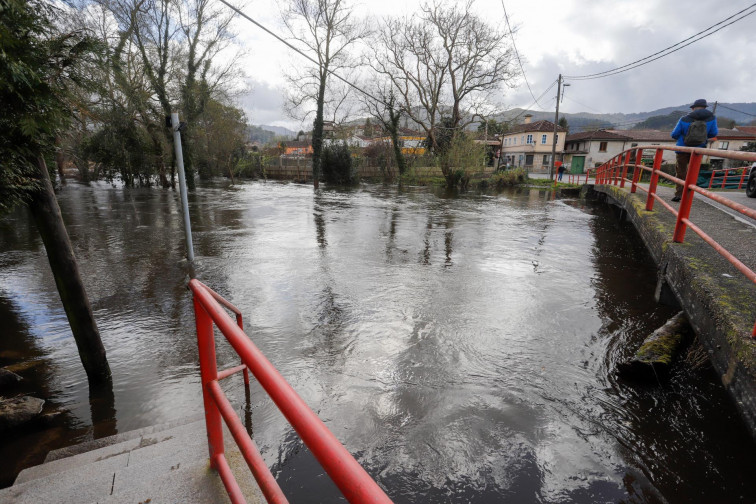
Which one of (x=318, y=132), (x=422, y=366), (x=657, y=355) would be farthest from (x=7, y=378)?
(x=318, y=132)

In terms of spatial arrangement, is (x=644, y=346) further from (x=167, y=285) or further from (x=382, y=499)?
(x=167, y=285)

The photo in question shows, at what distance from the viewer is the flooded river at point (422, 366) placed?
281 cm

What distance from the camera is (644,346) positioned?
373 cm

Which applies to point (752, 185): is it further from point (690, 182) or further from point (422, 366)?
point (422, 366)

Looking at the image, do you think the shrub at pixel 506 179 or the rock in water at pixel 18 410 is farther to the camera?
the shrub at pixel 506 179

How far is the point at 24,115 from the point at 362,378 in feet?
11.0

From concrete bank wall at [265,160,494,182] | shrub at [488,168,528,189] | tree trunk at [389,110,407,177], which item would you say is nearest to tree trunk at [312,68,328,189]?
tree trunk at [389,110,407,177]

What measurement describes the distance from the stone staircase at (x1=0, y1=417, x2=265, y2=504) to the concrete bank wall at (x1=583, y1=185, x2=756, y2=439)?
274cm

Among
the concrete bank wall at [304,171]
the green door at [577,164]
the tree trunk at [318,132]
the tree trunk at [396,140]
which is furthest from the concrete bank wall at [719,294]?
the green door at [577,164]

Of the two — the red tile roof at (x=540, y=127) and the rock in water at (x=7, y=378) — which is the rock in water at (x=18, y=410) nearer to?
the rock in water at (x=7, y=378)

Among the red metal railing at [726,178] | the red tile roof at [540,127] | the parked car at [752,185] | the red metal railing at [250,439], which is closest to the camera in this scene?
the red metal railing at [250,439]

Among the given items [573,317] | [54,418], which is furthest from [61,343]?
[573,317]

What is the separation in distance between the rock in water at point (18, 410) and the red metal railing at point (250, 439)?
2.50m

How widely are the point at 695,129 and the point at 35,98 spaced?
345 inches
